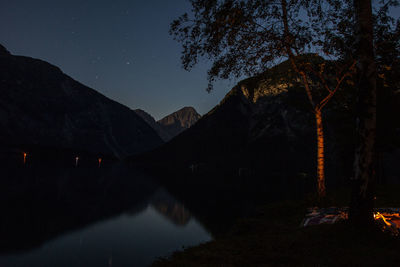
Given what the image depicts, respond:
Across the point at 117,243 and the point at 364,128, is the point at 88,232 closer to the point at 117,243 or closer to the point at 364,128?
the point at 117,243

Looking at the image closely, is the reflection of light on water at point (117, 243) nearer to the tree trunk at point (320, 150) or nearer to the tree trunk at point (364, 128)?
the tree trunk at point (320, 150)

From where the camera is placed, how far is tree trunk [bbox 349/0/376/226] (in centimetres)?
1035

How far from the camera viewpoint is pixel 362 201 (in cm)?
1036

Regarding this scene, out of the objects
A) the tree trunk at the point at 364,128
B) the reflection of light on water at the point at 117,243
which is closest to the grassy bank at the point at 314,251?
the tree trunk at the point at 364,128

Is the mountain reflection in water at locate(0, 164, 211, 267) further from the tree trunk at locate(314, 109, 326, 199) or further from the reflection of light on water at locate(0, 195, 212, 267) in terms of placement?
the tree trunk at locate(314, 109, 326, 199)

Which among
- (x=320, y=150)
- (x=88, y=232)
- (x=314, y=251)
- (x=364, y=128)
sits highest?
(x=364, y=128)

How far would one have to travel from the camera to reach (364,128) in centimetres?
1054

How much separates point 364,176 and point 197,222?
30.7m

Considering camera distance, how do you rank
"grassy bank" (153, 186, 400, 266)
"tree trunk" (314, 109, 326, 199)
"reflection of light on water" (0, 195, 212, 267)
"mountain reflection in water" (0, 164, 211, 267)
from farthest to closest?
"mountain reflection in water" (0, 164, 211, 267) < "reflection of light on water" (0, 195, 212, 267) < "tree trunk" (314, 109, 326, 199) < "grassy bank" (153, 186, 400, 266)

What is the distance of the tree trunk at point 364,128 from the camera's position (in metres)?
10.4

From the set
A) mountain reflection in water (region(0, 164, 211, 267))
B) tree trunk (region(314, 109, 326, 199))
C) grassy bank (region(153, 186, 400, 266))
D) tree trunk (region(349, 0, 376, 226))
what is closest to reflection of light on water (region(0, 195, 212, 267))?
mountain reflection in water (region(0, 164, 211, 267))

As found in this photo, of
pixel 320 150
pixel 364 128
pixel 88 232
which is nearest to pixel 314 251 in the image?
pixel 364 128

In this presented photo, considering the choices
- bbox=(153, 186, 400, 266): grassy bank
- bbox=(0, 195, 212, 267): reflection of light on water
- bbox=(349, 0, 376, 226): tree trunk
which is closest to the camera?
bbox=(153, 186, 400, 266): grassy bank

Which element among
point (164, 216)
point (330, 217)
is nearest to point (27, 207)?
point (164, 216)
